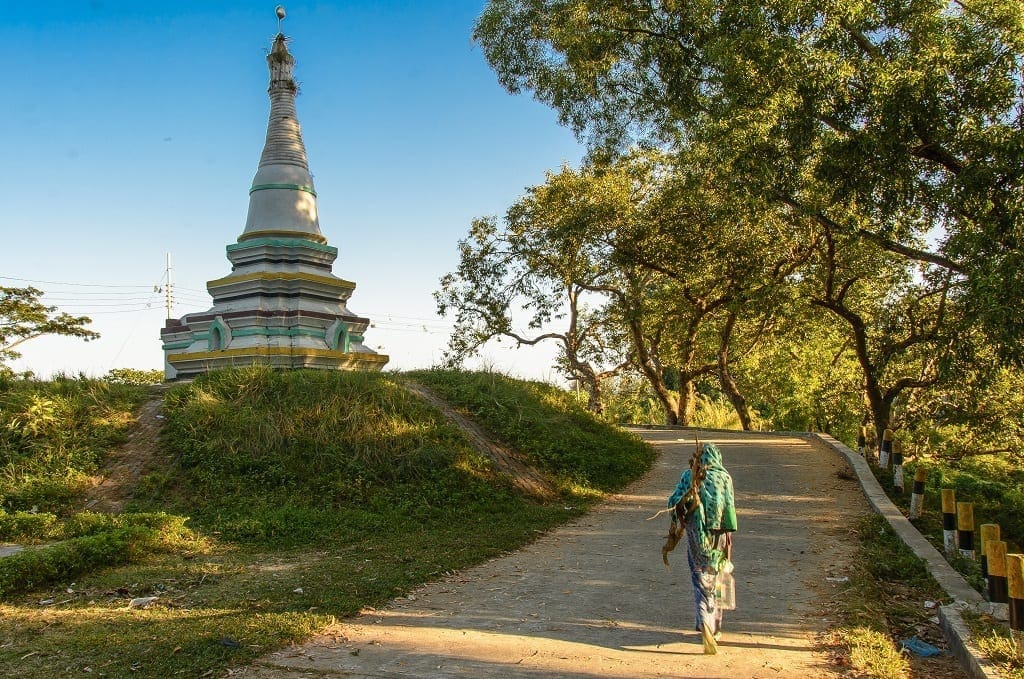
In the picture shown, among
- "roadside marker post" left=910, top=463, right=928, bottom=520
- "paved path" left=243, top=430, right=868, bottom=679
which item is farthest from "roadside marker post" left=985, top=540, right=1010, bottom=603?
"roadside marker post" left=910, top=463, right=928, bottom=520

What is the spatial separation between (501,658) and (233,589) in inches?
110

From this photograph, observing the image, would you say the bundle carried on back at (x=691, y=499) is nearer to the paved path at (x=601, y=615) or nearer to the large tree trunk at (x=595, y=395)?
the paved path at (x=601, y=615)

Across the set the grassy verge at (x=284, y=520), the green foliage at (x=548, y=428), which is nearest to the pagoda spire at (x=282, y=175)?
the green foliage at (x=548, y=428)

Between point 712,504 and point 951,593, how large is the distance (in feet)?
7.95

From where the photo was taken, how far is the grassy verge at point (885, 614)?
16.2 feet

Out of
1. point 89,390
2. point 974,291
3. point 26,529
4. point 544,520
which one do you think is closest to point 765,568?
point 544,520

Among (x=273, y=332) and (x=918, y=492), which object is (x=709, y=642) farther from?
(x=273, y=332)

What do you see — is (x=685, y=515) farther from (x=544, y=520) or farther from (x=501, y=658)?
(x=544, y=520)

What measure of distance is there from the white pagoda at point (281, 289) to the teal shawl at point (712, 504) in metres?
11.5

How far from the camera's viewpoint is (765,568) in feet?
24.5

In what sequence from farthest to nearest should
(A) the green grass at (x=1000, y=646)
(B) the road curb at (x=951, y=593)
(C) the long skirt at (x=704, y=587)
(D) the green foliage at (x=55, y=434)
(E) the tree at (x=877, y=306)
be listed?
(E) the tree at (x=877, y=306), (D) the green foliage at (x=55, y=434), (C) the long skirt at (x=704, y=587), (B) the road curb at (x=951, y=593), (A) the green grass at (x=1000, y=646)

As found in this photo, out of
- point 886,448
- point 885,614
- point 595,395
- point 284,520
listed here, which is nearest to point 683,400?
point 595,395

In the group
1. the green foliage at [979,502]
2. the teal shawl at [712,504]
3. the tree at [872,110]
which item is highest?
the tree at [872,110]

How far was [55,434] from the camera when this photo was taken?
35.7 feet
